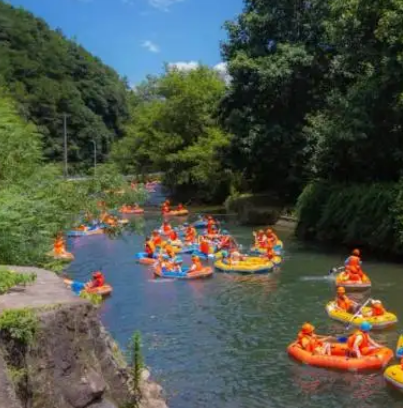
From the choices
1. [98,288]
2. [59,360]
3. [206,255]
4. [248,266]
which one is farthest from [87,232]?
[59,360]

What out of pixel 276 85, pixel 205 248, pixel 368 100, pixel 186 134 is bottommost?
pixel 205 248

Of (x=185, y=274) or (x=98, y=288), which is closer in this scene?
(x=98, y=288)

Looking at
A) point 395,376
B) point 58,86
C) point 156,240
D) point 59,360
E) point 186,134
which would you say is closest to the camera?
point 59,360

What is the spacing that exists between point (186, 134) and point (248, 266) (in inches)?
1057

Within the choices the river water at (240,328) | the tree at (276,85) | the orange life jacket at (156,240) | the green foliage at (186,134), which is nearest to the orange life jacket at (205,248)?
the orange life jacket at (156,240)

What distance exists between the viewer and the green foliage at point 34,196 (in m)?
10.3

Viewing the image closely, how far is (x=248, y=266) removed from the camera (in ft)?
71.4

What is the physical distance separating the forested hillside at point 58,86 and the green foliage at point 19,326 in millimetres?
63291

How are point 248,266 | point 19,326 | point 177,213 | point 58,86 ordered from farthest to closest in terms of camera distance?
point 58,86 → point 177,213 → point 248,266 → point 19,326

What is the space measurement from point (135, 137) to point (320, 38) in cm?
2262

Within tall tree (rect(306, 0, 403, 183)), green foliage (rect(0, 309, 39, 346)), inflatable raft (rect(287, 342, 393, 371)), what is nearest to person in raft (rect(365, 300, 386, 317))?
inflatable raft (rect(287, 342, 393, 371))

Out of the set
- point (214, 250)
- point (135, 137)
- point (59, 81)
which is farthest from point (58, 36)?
point (214, 250)

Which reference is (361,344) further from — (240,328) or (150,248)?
(150,248)

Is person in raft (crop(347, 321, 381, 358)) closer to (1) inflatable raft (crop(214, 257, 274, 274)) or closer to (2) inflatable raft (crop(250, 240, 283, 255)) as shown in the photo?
(1) inflatable raft (crop(214, 257, 274, 274))
